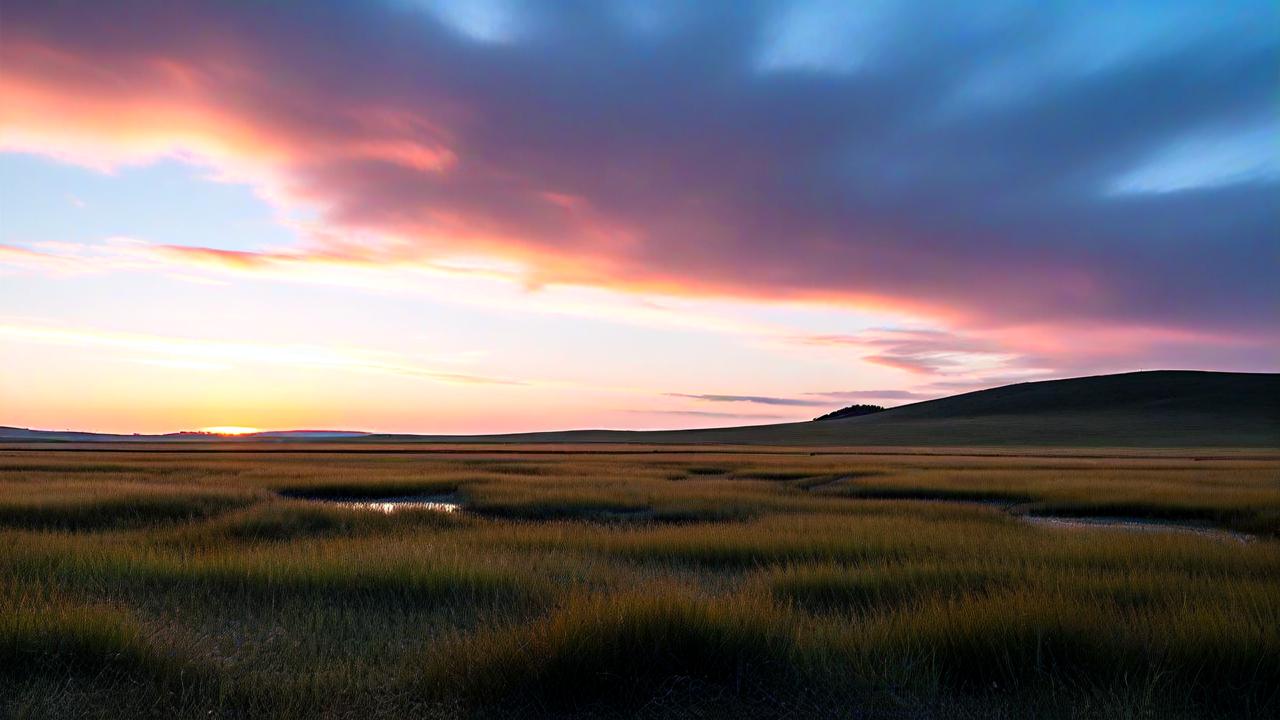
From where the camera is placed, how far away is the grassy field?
16.8ft

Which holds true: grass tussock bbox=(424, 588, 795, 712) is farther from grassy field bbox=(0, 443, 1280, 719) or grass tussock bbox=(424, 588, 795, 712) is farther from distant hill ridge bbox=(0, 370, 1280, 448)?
distant hill ridge bbox=(0, 370, 1280, 448)

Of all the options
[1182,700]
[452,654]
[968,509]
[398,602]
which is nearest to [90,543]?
[398,602]

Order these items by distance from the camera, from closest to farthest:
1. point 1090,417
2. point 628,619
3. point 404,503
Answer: point 628,619, point 404,503, point 1090,417

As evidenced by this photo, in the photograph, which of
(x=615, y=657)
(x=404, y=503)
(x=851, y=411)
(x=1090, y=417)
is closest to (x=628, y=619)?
(x=615, y=657)

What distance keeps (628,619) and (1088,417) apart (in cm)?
11862

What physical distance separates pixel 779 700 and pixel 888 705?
0.67 meters

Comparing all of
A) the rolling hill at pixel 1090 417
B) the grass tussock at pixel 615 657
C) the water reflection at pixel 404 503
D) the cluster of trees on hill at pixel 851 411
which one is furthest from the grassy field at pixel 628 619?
the cluster of trees on hill at pixel 851 411

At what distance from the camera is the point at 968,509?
1742 cm

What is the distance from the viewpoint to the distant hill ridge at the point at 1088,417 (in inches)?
3506

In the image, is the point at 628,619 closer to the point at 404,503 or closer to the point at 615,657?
the point at 615,657

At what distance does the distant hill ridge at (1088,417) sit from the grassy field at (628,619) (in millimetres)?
78799

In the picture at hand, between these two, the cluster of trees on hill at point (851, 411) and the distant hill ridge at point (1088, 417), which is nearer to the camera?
the distant hill ridge at point (1088, 417)

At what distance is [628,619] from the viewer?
5676 millimetres

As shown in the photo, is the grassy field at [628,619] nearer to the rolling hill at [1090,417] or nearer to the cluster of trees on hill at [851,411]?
the rolling hill at [1090,417]
